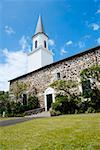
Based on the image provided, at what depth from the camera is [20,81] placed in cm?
2392

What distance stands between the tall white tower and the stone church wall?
19.6 ft

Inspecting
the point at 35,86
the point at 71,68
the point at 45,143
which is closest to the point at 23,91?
the point at 35,86

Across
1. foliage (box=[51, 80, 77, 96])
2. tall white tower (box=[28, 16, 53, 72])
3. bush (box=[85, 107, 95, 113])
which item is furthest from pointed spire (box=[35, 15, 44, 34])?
bush (box=[85, 107, 95, 113])

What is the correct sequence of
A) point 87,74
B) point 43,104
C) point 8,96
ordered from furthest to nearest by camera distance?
1. point 8,96
2. point 43,104
3. point 87,74

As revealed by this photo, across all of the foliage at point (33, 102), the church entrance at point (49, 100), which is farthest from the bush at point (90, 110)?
the foliage at point (33, 102)

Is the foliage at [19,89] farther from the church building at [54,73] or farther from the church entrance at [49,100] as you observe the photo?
the church entrance at [49,100]

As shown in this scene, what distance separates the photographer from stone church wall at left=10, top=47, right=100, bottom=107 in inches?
669

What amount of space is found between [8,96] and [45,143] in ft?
64.0

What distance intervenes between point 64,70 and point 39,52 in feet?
35.7

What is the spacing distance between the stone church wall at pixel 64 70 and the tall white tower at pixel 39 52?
5963mm

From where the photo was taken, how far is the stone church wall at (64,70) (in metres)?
17.0

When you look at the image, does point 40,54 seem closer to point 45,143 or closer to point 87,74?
point 87,74

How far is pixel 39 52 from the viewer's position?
2859cm

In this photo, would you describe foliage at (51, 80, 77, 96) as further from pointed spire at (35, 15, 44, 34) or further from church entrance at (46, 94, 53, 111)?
pointed spire at (35, 15, 44, 34)
